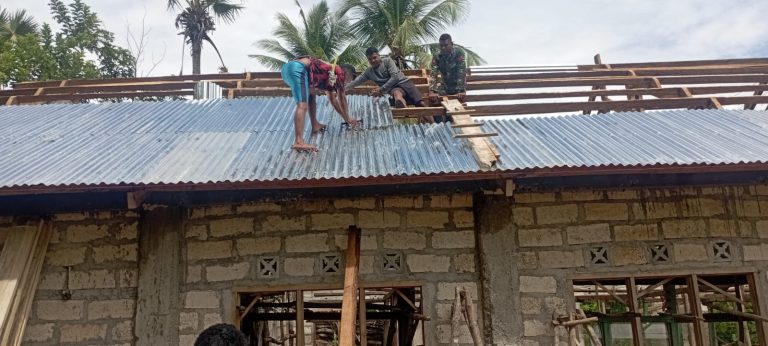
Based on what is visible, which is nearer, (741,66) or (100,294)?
(100,294)

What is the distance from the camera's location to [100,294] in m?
5.41

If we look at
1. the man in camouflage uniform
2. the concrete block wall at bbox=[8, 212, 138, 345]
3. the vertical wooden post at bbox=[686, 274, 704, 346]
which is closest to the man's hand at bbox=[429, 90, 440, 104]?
the man in camouflage uniform

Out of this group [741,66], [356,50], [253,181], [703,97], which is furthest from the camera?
[356,50]

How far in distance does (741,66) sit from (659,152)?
5.72 metres

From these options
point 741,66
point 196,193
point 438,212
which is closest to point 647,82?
point 741,66

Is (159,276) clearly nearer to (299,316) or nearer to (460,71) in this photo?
(299,316)

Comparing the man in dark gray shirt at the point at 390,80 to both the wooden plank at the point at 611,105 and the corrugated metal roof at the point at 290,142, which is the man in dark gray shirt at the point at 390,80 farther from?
the wooden plank at the point at 611,105

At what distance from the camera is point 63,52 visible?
1554 cm

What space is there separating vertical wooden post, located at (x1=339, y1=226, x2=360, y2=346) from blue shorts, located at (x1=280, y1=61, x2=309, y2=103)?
1761 mm

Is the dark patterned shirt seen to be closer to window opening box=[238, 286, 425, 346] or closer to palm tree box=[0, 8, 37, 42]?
window opening box=[238, 286, 425, 346]

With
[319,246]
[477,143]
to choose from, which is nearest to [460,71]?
[477,143]

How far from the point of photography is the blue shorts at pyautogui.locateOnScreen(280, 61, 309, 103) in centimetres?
628

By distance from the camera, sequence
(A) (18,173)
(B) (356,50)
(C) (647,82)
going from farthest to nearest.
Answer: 1. (B) (356,50)
2. (C) (647,82)
3. (A) (18,173)

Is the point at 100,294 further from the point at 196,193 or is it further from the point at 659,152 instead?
the point at 659,152
